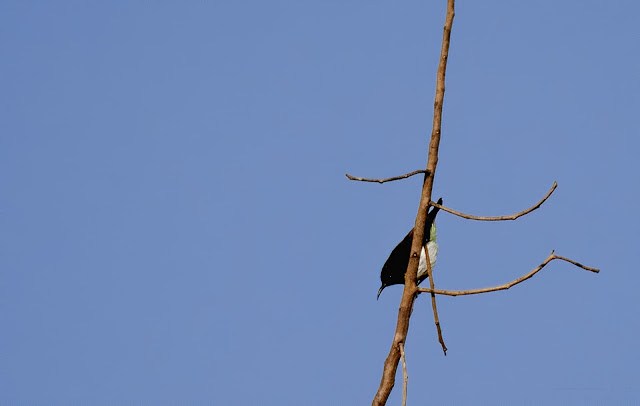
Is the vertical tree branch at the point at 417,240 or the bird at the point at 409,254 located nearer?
the vertical tree branch at the point at 417,240

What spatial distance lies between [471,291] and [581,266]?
426mm

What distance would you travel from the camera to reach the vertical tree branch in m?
3.07


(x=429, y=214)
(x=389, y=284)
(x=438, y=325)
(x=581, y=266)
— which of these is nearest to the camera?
(x=581, y=266)

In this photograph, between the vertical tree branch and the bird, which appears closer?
the vertical tree branch

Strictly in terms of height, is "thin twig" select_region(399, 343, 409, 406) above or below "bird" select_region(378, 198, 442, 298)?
below

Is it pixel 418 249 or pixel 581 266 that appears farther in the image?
pixel 418 249

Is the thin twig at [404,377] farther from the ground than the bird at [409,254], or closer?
closer

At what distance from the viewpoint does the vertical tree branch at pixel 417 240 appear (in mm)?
3072

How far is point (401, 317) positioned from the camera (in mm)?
3184

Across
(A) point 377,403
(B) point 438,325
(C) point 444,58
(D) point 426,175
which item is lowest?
(A) point 377,403

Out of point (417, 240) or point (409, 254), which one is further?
point (409, 254)

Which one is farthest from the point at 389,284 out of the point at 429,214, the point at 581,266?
the point at 581,266

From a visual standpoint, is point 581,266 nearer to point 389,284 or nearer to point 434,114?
point 434,114

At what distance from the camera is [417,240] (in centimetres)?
329
